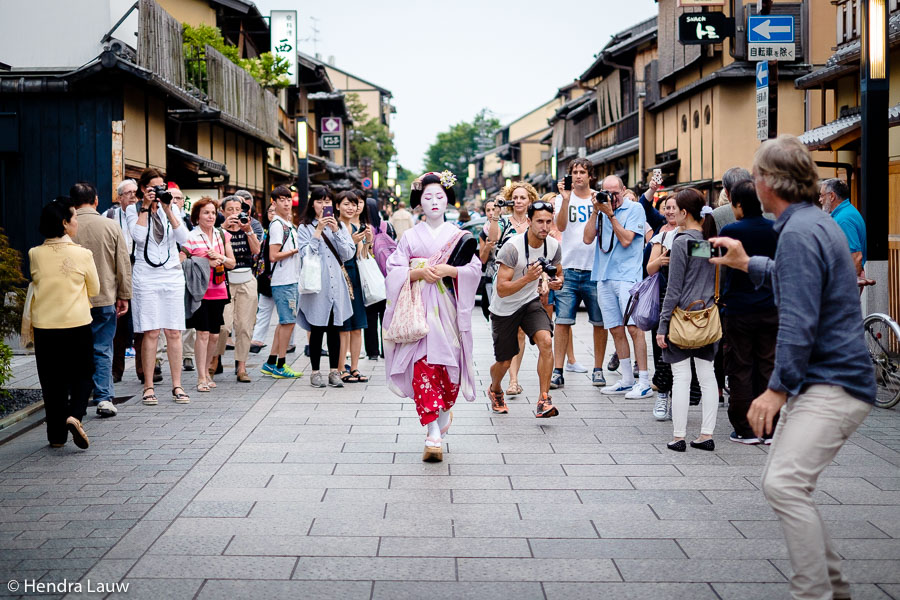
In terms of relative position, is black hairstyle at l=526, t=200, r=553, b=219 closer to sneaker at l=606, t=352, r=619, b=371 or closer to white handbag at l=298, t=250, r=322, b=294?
white handbag at l=298, t=250, r=322, b=294

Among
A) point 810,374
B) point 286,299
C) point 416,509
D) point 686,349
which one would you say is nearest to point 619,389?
point 686,349

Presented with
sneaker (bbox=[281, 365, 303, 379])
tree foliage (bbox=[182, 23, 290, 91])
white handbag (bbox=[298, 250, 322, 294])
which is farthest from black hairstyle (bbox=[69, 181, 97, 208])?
tree foliage (bbox=[182, 23, 290, 91])

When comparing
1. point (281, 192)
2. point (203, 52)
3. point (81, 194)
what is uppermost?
point (203, 52)

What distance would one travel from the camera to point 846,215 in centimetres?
873

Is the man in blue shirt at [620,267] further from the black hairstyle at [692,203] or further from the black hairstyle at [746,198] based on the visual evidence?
the black hairstyle at [746,198]

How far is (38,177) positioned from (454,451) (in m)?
10.6

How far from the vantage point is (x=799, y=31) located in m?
21.5

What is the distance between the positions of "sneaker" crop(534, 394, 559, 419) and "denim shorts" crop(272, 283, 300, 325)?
357cm

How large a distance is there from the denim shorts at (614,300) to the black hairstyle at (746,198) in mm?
2792

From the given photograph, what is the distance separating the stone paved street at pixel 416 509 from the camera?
13.8 feet

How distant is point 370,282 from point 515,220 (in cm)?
176

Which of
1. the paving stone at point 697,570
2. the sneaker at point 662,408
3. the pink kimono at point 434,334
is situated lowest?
the paving stone at point 697,570

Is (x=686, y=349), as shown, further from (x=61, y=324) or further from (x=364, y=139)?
(x=364, y=139)

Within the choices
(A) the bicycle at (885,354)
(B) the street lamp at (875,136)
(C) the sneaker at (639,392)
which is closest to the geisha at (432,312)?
Answer: (C) the sneaker at (639,392)
